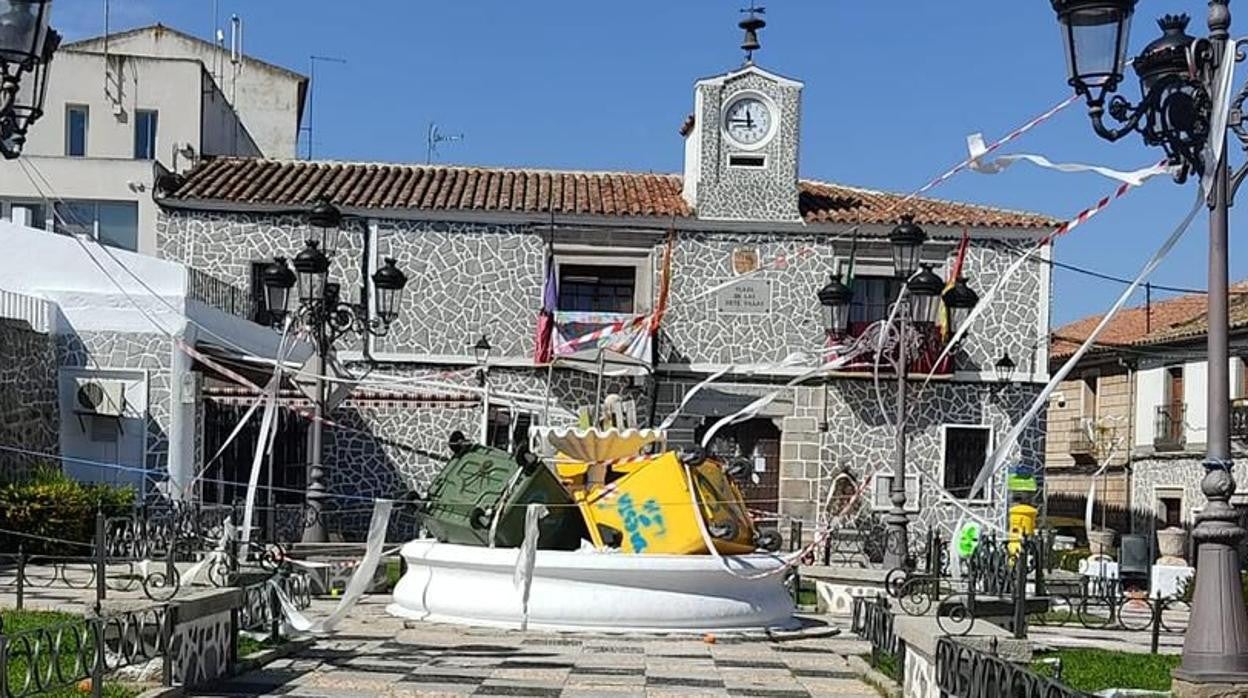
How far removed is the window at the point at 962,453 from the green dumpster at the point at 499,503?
46.2ft

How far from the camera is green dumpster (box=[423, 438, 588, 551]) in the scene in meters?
13.6

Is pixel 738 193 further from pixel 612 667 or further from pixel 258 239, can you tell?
pixel 612 667

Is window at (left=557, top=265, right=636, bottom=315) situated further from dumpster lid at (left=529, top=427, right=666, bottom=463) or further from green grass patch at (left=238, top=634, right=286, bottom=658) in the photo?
green grass patch at (left=238, top=634, right=286, bottom=658)

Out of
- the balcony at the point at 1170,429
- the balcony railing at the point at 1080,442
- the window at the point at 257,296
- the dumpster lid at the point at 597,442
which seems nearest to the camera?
the dumpster lid at the point at 597,442

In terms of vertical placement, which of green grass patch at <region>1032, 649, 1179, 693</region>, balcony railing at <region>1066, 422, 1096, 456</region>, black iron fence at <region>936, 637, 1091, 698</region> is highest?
balcony railing at <region>1066, 422, 1096, 456</region>

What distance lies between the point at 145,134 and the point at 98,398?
33.3 feet

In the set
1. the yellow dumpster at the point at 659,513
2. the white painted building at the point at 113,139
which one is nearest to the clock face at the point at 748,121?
the white painted building at the point at 113,139

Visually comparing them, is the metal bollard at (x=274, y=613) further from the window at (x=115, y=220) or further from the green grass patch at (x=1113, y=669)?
the window at (x=115, y=220)

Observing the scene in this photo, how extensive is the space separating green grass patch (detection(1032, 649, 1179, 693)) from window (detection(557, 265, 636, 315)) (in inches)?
572

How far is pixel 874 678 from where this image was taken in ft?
34.4

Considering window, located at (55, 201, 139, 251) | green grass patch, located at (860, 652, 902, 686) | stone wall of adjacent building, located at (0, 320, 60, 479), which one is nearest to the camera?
green grass patch, located at (860, 652, 902, 686)

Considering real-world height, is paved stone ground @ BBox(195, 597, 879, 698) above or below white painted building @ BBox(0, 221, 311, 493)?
below

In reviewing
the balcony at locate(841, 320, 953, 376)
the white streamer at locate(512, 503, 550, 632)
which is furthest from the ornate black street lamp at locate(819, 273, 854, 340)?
the balcony at locate(841, 320, 953, 376)

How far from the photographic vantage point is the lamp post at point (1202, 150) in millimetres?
7922
